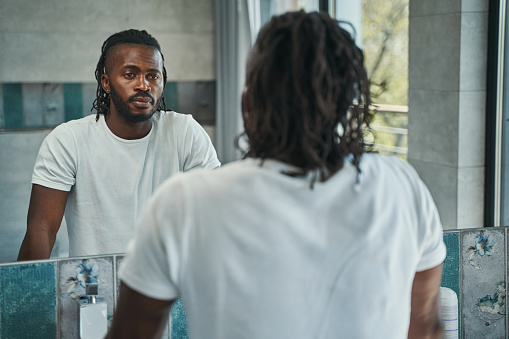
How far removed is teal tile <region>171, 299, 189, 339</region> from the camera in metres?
1.34

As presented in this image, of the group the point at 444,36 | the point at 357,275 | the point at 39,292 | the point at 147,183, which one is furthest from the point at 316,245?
the point at 444,36

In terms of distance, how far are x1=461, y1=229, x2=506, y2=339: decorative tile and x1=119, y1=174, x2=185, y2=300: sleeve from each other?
3.43 feet

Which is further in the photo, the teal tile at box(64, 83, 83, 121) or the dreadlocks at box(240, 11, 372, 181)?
the teal tile at box(64, 83, 83, 121)

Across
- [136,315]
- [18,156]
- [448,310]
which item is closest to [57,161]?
[18,156]

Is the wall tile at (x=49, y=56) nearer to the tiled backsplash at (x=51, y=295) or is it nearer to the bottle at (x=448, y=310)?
the tiled backsplash at (x=51, y=295)

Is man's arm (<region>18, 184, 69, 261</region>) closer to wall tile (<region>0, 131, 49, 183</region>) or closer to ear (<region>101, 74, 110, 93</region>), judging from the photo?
wall tile (<region>0, 131, 49, 183</region>)

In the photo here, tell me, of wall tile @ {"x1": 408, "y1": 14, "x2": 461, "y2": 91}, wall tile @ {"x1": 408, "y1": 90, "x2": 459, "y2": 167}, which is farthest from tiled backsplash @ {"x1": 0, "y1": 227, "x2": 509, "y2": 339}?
wall tile @ {"x1": 408, "y1": 14, "x2": 461, "y2": 91}

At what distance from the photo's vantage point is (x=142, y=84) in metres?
1.22

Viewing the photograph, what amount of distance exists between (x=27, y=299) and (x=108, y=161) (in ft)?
1.09

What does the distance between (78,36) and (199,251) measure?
766mm

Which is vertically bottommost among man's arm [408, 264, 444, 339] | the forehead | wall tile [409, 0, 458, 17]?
man's arm [408, 264, 444, 339]

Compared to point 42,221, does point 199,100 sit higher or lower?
higher

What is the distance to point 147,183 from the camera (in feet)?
4.10

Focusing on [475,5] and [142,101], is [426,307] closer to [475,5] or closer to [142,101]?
[142,101]
